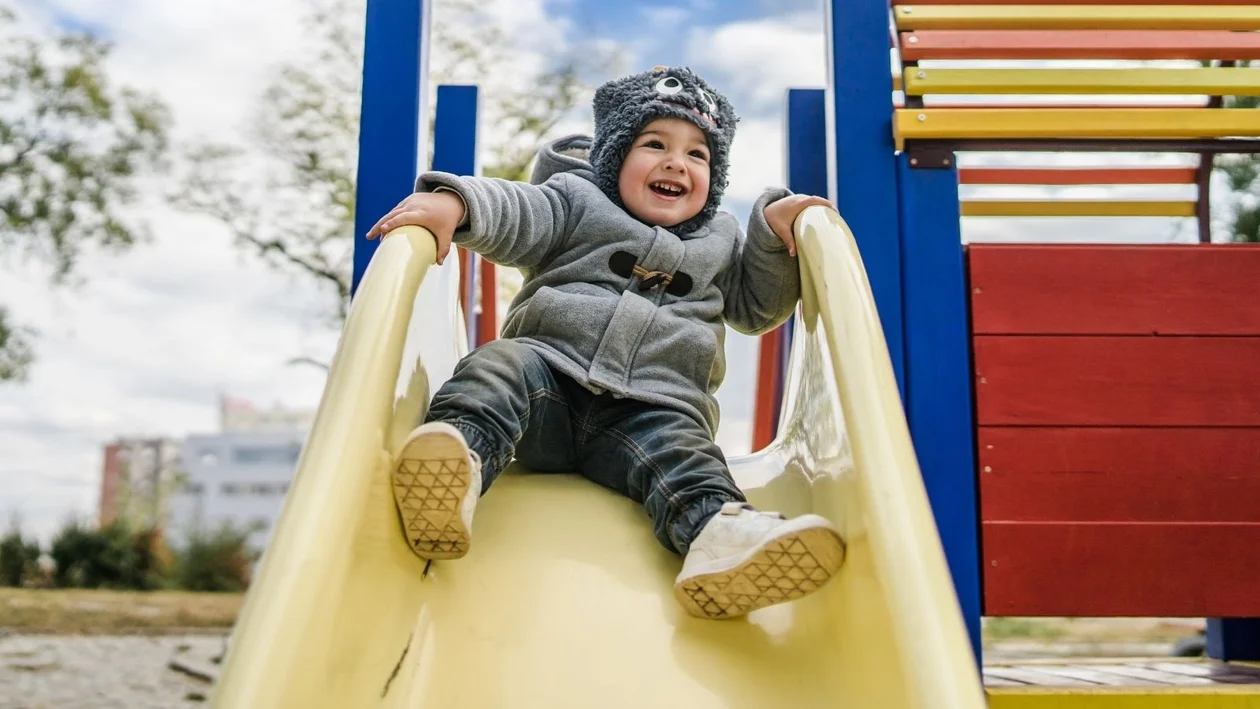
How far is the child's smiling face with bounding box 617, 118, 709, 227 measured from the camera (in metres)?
1.78

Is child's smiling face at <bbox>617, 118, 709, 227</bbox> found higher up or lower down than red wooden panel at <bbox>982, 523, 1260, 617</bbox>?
higher up

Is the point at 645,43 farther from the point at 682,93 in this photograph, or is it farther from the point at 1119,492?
the point at 1119,492

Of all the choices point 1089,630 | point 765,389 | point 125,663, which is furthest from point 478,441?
point 1089,630

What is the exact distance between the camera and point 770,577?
1144mm

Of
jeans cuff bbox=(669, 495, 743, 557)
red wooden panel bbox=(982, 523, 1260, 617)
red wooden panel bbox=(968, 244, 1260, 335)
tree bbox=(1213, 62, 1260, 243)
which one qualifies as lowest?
red wooden panel bbox=(982, 523, 1260, 617)

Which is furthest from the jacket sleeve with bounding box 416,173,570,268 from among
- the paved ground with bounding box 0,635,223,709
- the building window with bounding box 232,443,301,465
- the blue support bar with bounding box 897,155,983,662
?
the building window with bounding box 232,443,301,465

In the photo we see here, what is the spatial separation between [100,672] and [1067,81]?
18.6 feet

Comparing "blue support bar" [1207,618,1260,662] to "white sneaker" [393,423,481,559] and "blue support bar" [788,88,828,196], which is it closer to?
"blue support bar" [788,88,828,196]

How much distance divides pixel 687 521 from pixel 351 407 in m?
0.48

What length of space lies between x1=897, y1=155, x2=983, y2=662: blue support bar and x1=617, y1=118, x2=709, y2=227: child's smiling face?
1.18ft

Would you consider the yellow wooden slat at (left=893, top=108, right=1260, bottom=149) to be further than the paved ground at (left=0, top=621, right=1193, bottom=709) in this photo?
No

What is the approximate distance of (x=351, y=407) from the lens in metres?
1.07

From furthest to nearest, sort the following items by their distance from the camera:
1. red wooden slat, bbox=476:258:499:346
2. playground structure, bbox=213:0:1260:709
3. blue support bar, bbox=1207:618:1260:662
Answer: red wooden slat, bbox=476:258:499:346 → blue support bar, bbox=1207:618:1260:662 → playground structure, bbox=213:0:1260:709

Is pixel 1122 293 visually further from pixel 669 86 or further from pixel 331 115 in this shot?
pixel 331 115
